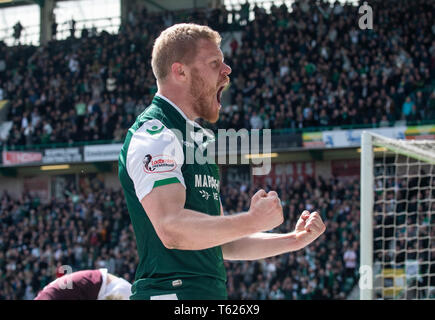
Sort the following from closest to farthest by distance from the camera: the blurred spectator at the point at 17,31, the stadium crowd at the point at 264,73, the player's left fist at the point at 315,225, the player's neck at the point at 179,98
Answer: the player's neck at the point at 179,98 → the player's left fist at the point at 315,225 → the stadium crowd at the point at 264,73 → the blurred spectator at the point at 17,31

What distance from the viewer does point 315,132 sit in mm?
20453

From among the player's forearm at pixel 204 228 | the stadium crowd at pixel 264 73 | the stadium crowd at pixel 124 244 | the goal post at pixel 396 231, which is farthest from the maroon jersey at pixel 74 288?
the stadium crowd at pixel 264 73

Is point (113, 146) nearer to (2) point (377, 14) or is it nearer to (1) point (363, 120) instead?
(1) point (363, 120)

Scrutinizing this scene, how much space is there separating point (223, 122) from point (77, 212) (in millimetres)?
5630

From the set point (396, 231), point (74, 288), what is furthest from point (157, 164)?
point (396, 231)

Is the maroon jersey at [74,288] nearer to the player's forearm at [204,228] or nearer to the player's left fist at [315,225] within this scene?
the player's left fist at [315,225]

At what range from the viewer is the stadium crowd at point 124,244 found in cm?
1656

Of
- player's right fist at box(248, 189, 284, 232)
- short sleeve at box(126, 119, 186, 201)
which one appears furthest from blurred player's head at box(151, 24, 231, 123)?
player's right fist at box(248, 189, 284, 232)

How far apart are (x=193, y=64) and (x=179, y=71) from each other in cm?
6

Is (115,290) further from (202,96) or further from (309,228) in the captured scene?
(202,96)

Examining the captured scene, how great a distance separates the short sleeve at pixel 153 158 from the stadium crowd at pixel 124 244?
1398 centimetres
